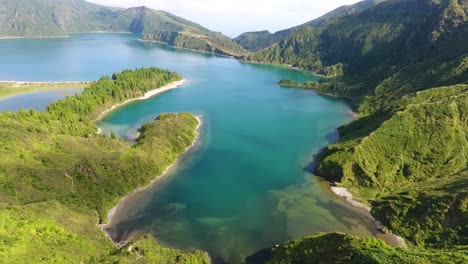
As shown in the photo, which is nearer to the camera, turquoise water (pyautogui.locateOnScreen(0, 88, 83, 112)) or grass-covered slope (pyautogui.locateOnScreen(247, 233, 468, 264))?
grass-covered slope (pyautogui.locateOnScreen(247, 233, 468, 264))

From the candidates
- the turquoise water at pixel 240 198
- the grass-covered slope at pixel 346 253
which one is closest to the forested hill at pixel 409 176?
the grass-covered slope at pixel 346 253

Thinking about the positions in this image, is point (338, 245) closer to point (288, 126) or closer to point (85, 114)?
point (288, 126)

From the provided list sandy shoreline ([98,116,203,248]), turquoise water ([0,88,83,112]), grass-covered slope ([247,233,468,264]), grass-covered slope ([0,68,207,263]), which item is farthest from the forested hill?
turquoise water ([0,88,83,112])

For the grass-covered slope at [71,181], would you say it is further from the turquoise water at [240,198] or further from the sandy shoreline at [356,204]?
the sandy shoreline at [356,204]

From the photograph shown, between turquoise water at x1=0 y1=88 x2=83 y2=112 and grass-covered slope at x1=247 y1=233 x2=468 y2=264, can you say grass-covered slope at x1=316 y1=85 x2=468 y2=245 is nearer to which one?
Result: grass-covered slope at x1=247 y1=233 x2=468 y2=264

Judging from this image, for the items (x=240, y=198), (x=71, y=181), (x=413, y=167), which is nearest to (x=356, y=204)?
(x=413, y=167)

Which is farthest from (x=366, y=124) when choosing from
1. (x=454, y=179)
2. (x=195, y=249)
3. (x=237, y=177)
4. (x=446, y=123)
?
(x=195, y=249)
